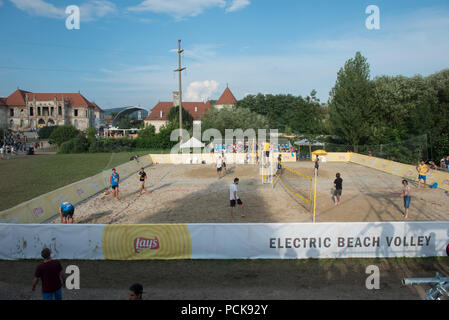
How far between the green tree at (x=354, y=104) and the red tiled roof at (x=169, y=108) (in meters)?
42.0

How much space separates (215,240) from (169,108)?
255 ft

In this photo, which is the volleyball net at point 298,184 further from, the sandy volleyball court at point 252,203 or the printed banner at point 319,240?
the printed banner at point 319,240

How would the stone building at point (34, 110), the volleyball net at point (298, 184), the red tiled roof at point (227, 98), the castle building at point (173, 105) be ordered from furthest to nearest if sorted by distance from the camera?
the stone building at point (34, 110) < the red tiled roof at point (227, 98) < the castle building at point (173, 105) < the volleyball net at point (298, 184)

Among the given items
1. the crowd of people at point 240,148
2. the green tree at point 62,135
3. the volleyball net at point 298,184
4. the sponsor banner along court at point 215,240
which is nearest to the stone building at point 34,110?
the green tree at point 62,135

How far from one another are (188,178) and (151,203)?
26.6ft

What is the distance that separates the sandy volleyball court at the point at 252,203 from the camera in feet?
45.6

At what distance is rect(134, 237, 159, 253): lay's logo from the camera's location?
1002cm

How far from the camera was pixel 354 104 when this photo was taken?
1741 inches

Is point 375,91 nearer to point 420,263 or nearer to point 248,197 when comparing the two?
point 248,197

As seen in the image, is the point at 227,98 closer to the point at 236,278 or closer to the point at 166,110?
the point at 166,110

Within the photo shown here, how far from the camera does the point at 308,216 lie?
14.1 metres

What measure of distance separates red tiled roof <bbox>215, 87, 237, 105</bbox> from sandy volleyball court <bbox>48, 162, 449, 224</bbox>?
62.0m

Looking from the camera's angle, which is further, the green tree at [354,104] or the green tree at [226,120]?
the green tree at [226,120]

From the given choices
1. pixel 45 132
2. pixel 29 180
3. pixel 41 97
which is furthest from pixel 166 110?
pixel 29 180
